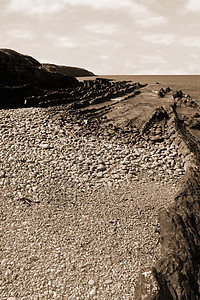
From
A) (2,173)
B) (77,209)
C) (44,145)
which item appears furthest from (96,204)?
(44,145)

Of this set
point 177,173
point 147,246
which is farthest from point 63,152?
point 147,246

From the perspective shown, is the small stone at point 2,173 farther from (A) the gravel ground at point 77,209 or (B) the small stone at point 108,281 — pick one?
(B) the small stone at point 108,281

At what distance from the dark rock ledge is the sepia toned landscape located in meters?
0.03

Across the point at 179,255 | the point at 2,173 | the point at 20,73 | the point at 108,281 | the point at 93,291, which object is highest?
the point at 20,73

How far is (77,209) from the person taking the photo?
10.7 meters

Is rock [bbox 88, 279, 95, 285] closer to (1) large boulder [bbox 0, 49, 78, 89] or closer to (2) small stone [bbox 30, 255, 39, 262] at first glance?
(2) small stone [bbox 30, 255, 39, 262]

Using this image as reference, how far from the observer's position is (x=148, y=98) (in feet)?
95.8

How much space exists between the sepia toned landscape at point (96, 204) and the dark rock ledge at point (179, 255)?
0.03 metres

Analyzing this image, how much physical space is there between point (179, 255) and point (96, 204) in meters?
4.20

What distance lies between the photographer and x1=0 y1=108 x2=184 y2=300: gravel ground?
7859 millimetres

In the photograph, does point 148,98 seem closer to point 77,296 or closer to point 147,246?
point 147,246

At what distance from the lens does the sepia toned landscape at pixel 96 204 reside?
7.62 meters

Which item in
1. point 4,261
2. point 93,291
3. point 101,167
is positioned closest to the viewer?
point 93,291

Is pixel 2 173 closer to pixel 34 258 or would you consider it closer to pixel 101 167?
pixel 101 167
